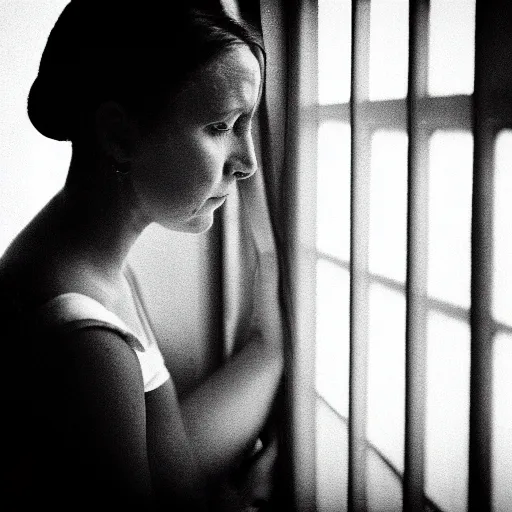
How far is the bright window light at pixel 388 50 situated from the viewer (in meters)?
0.91

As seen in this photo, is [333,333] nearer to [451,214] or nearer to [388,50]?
[451,214]

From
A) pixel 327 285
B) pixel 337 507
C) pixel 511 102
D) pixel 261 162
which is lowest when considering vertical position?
pixel 337 507

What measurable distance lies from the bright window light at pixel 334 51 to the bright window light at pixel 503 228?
37 centimetres

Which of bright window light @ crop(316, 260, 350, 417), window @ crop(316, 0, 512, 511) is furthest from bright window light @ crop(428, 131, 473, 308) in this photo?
bright window light @ crop(316, 260, 350, 417)

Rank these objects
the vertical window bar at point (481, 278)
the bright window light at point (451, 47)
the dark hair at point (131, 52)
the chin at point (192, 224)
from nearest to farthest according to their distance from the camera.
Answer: the vertical window bar at point (481, 278) → the bright window light at point (451, 47) → the dark hair at point (131, 52) → the chin at point (192, 224)

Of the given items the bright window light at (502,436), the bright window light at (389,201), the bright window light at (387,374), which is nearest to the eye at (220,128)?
the bright window light at (389,201)

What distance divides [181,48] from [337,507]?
2.75ft

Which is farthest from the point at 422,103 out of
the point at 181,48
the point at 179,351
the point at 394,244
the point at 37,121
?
the point at 179,351

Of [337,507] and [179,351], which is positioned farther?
[179,351]

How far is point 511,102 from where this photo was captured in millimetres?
647

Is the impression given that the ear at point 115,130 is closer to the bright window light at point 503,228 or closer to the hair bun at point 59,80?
the hair bun at point 59,80

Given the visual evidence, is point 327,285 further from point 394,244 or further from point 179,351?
point 179,351

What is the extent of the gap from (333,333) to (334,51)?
0.51 m

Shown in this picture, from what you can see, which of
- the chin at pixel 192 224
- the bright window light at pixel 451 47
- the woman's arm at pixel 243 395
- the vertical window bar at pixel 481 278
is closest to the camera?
the vertical window bar at pixel 481 278
